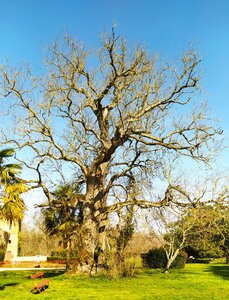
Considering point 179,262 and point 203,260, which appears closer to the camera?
point 179,262

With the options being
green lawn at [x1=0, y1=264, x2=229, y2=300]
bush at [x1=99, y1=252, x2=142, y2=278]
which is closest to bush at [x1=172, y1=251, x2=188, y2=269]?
bush at [x1=99, y1=252, x2=142, y2=278]

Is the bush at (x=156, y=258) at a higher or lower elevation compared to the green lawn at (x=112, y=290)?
higher

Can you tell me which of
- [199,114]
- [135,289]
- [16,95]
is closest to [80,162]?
[16,95]

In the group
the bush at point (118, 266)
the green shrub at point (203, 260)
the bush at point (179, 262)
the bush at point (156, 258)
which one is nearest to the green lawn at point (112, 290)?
the bush at point (118, 266)

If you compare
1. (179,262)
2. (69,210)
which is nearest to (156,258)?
(179,262)

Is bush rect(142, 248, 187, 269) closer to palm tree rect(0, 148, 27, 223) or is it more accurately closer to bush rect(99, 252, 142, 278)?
bush rect(99, 252, 142, 278)

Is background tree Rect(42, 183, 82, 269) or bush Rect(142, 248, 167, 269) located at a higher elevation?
background tree Rect(42, 183, 82, 269)

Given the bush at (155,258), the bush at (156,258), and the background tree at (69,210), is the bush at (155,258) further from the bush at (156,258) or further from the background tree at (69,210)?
the background tree at (69,210)

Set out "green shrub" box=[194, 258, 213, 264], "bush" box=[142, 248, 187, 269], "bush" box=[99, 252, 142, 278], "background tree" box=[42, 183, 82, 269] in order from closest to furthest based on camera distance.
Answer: "bush" box=[99, 252, 142, 278] → "background tree" box=[42, 183, 82, 269] → "bush" box=[142, 248, 187, 269] → "green shrub" box=[194, 258, 213, 264]

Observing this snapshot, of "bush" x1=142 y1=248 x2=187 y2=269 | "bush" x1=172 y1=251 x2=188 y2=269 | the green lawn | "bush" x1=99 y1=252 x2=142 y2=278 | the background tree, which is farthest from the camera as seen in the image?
"bush" x1=172 y1=251 x2=188 y2=269

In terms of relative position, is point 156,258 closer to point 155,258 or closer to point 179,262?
point 155,258

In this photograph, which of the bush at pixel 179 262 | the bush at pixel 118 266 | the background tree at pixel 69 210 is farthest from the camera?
the bush at pixel 179 262

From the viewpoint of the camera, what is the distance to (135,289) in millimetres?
14078

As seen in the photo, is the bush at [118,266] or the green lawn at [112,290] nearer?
the green lawn at [112,290]
